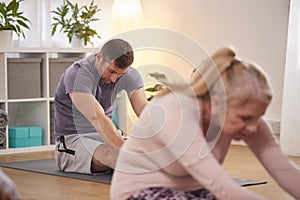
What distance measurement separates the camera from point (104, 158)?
154 inches

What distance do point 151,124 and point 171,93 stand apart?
0.10 meters

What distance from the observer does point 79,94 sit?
3789 millimetres

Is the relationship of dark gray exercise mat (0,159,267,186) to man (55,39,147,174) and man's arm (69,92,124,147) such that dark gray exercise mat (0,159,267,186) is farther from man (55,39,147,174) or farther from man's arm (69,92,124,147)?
man's arm (69,92,124,147)

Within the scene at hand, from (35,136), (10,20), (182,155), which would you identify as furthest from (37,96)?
(182,155)

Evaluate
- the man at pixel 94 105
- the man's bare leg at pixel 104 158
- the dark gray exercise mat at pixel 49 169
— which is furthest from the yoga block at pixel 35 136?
the man's bare leg at pixel 104 158

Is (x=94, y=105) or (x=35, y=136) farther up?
(x=94, y=105)

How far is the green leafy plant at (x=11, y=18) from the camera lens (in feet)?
17.2

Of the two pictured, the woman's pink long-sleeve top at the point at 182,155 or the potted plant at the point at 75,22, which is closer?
the woman's pink long-sleeve top at the point at 182,155

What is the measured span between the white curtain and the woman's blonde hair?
121 inches

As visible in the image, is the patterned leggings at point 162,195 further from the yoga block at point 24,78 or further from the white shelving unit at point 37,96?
the yoga block at point 24,78

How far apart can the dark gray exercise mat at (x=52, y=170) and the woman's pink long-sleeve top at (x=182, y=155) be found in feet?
5.15

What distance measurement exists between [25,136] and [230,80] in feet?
11.6

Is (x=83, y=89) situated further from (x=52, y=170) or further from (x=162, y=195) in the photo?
(x=162, y=195)

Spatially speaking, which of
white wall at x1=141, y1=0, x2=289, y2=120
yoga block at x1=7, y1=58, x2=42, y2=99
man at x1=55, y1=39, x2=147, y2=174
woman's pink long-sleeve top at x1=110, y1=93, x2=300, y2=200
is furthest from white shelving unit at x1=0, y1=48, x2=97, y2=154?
woman's pink long-sleeve top at x1=110, y1=93, x2=300, y2=200
